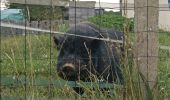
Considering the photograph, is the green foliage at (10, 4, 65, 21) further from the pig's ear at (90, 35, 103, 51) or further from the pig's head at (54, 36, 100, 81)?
the pig's ear at (90, 35, 103, 51)

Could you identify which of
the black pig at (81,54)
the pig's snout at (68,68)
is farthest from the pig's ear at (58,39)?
the pig's snout at (68,68)

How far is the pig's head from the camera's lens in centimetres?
699

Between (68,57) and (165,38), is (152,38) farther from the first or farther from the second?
(165,38)

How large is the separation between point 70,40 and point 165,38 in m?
3.51

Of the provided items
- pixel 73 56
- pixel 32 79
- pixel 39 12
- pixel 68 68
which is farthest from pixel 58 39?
pixel 32 79

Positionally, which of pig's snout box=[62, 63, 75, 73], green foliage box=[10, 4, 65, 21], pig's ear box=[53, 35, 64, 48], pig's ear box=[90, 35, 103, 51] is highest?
green foliage box=[10, 4, 65, 21]

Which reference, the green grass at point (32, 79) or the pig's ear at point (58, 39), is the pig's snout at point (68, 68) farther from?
the pig's ear at point (58, 39)

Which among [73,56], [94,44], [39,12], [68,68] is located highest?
[39,12]

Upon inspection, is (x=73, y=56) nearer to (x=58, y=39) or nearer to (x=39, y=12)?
(x=58, y=39)

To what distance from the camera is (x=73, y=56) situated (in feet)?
23.8

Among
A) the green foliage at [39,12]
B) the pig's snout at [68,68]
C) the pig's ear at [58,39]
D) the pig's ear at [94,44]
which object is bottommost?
the pig's snout at [68,68]

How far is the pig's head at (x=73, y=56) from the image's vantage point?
6986 mm

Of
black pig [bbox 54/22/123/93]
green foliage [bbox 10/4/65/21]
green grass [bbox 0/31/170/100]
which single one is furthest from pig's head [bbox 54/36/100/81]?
green foliage [bbox 10/4/65/21]

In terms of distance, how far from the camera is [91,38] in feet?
23.7
